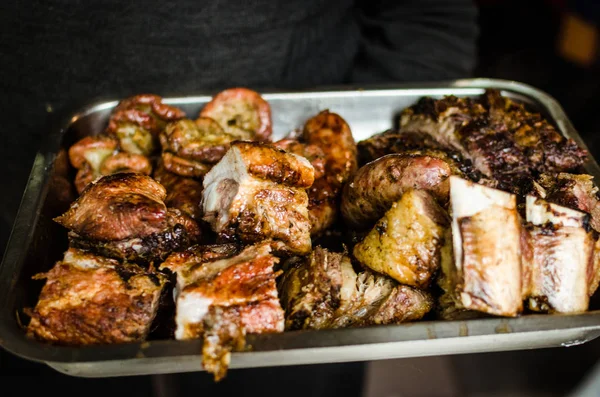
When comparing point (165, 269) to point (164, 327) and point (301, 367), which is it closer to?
point (164, 327)

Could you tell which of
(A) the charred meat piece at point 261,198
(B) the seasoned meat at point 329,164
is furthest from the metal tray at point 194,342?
(B) the seasoned meat at point 329,164

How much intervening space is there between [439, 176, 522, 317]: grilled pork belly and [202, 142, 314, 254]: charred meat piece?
0.59 metres

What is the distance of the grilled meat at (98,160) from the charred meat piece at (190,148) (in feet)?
0.45

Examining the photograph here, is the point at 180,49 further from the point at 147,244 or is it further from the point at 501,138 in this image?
the point at 501,138

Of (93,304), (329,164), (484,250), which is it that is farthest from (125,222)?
(484,250)

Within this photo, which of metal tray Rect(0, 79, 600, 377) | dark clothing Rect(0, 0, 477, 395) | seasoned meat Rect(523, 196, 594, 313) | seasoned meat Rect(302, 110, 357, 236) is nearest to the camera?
metal tray Rect(0, 79, 600, 377)

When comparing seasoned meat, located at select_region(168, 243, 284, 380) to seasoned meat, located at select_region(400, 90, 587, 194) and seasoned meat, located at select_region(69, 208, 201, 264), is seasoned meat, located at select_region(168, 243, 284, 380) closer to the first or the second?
seasoned meat, located at select_region(69, 208, 201, 264)

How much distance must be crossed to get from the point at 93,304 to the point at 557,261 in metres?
1.64

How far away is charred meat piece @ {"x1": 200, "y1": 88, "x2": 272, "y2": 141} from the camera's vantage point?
8.43 ft

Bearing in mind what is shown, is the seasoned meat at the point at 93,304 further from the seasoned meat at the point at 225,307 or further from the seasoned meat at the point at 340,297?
the seasoned meat at the point at 340,297

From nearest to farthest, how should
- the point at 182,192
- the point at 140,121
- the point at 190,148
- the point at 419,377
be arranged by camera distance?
the point at 182,192 → the point at 190,148 → the point at 140,121 → the point at 419,377

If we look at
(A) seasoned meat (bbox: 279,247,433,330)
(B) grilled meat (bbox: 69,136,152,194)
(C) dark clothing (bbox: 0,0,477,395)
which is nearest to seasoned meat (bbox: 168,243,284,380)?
(A) seasoned meat (bbox: 279,247,433,330)

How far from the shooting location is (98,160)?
7.87 ft

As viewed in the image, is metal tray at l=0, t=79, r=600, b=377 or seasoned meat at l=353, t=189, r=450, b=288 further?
seasoned meat at l=353, t=189, r=450, b=288
